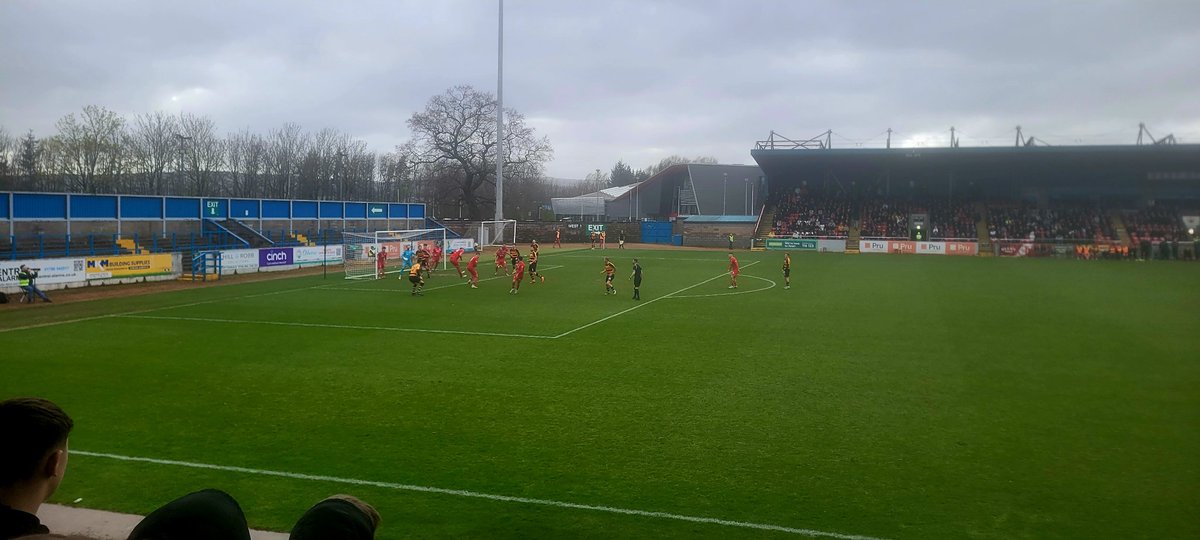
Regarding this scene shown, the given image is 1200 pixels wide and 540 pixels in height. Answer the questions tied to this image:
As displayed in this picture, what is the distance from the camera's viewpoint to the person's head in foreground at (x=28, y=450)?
217 cm

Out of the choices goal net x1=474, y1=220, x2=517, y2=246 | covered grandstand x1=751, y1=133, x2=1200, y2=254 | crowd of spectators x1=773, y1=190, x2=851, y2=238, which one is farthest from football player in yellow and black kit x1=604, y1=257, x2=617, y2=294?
crowd of spectators x1=773, y1=190, x2=851, y2=238

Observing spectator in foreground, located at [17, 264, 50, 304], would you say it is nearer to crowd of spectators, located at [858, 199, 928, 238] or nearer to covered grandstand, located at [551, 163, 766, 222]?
covered grandstand, located at [551, 163, 766, 222]

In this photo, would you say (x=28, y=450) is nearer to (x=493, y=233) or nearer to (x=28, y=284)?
(x=28, y=284)

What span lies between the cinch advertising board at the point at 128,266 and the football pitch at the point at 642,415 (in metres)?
8.48

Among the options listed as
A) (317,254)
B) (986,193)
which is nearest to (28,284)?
(317,254)

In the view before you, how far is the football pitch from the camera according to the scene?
26.3 feet

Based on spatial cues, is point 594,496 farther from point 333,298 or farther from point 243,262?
point 243,262

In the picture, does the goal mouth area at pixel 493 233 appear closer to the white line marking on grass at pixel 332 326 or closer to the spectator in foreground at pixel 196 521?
the white line marking on grass at pixel 332 326

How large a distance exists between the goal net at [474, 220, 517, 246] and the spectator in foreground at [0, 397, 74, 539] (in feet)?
196

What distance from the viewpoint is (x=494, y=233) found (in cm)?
6800

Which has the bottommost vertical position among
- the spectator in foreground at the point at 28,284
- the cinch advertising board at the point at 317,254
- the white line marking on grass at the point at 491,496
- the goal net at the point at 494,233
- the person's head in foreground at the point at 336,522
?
the white line marking on grass at the point at 491,496

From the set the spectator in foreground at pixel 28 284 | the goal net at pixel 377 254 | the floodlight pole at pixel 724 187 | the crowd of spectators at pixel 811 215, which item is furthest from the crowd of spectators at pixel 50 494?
the floodlight pole at pixel 724 187

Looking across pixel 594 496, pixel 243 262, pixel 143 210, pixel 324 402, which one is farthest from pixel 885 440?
pixel 143 210

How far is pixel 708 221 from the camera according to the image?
7512 cm
